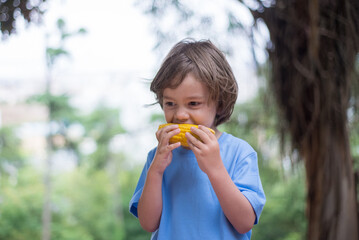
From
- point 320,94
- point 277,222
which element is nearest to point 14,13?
point 320,94

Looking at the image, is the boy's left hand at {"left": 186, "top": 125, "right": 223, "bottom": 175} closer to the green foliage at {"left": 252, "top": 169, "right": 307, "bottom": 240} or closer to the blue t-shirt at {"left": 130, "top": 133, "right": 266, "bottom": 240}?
the blue t-shirt at {"left": 130, "top": 133, "right": 266, "bottom": 240}

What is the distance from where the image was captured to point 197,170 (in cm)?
133

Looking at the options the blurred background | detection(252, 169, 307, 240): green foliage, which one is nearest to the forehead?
the blurred background

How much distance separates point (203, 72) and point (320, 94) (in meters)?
1.85

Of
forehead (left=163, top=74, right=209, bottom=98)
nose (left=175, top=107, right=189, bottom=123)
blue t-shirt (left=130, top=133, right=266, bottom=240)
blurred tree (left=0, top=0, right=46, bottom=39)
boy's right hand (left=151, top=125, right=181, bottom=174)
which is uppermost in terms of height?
blurred tree (left=0, top=0, right=46, bottom=39)

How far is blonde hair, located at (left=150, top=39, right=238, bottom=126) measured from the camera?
1.31 m

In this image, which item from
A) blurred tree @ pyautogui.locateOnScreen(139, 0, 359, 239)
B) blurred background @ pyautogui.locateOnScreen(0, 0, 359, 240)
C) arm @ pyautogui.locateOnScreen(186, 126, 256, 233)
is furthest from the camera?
blurred background @ pyautogui.locateOnScreen(0, 0, 359, 240)

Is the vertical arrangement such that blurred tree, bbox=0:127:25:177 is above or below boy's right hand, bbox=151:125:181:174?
below

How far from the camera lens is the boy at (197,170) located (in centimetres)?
121

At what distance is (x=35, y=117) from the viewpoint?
53.0 feet

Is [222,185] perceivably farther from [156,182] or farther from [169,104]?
[169,104]

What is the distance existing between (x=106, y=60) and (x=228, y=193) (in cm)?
1786

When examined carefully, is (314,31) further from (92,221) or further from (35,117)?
(92,221)

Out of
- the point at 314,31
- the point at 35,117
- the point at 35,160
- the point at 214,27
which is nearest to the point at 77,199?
the point at 35,160
